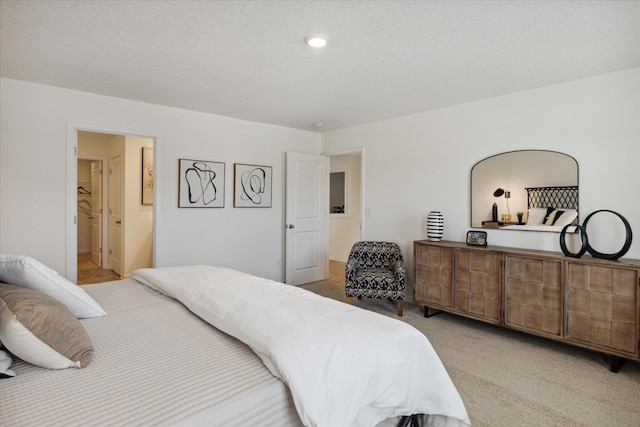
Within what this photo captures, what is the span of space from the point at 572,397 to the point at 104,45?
3956 mm

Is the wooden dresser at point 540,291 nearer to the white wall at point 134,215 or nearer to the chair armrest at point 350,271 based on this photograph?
the chair armrest at point 350,271

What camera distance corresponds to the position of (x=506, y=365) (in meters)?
2.66

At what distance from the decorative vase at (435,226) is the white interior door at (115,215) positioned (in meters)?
4.61

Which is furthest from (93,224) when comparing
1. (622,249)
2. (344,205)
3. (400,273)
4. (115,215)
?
(622,249)

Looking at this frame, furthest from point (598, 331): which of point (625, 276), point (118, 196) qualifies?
point (118, 196)

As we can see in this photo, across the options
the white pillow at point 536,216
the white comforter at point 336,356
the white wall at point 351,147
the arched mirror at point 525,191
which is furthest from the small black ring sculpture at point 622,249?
the white comforter at point 336,356

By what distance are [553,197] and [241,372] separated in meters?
3.24

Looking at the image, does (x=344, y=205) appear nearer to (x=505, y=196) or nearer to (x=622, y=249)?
(x=505, y=196)

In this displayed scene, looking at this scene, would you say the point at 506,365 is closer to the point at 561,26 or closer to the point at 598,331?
the point at 598,331

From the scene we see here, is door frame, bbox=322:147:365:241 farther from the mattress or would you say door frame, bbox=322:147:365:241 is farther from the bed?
the mattress

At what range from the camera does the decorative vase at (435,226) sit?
379 centimetres

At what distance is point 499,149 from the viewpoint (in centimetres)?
354

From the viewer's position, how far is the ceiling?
6.50 feet

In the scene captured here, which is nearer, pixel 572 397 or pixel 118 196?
pixel 572 397
